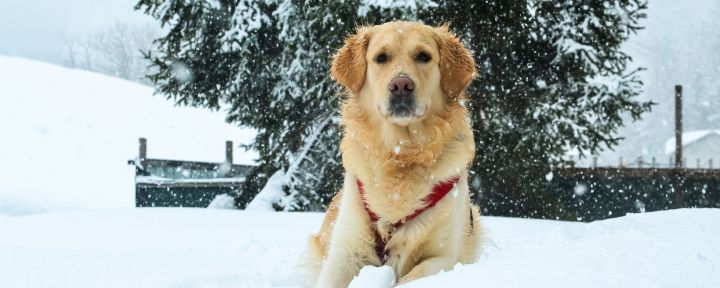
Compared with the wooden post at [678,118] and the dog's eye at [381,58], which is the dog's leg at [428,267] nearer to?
the dog's eye at [381,58]

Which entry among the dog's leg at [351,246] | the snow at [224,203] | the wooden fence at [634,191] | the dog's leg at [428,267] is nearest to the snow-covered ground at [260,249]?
the dog's leg at [428,267]

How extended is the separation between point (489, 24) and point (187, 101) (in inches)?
232

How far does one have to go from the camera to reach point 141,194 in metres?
12.7

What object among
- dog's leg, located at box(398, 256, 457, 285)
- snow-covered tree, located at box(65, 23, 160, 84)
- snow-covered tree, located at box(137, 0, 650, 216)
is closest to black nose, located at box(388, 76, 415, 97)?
dog's leg, located at box(398, 256, 457, 285)

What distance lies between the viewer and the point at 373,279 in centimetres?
253

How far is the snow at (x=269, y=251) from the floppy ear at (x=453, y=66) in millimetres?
1054

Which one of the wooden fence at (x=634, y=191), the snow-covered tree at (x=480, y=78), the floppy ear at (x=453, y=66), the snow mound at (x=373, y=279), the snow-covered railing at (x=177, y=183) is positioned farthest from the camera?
the wooden fence at (x=634, y=191)

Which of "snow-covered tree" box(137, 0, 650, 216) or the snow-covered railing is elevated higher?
"snow-covered tree" box(137, 0, 650, 216)

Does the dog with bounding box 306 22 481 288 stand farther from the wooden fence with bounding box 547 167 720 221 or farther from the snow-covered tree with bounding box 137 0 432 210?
the wooden fence with bounding box 547 167 720 221

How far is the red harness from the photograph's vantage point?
3.33 meters

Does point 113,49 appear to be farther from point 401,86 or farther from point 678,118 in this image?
point 401,86

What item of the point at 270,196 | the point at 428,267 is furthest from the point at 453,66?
the point at 270,196

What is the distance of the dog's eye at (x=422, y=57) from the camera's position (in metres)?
3.50

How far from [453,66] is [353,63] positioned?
61 cm
